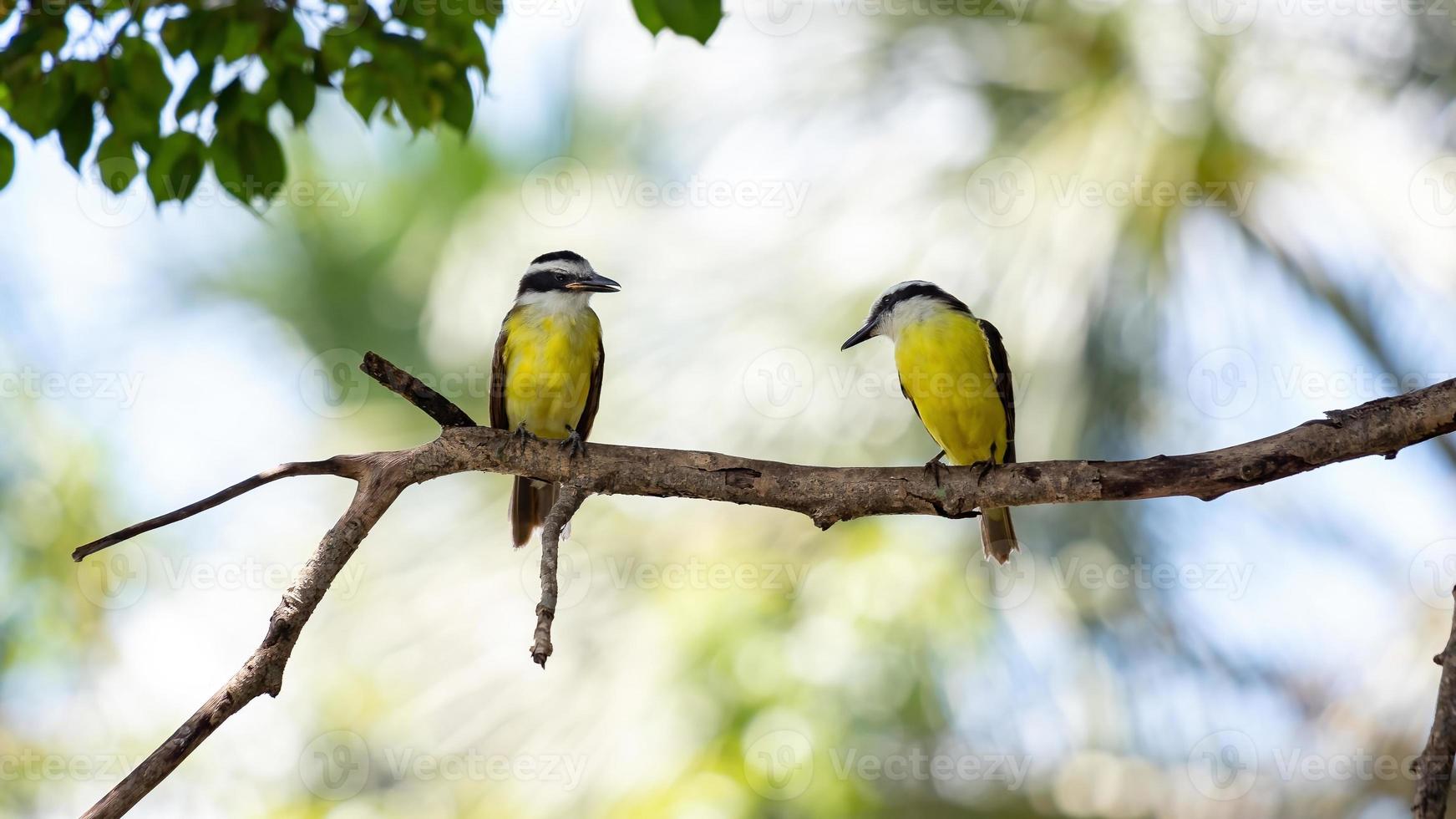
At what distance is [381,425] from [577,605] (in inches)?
108

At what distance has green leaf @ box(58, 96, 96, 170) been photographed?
3340mm

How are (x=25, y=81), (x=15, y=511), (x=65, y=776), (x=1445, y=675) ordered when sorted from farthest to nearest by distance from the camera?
(x=15, y=511), (x=65, y=776), (x=25, y=81), (x=1445, y=675)

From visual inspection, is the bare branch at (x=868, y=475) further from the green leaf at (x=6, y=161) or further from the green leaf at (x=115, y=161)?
the green leaf at (x=6, y=161)

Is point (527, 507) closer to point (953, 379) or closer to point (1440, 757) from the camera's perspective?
point (953, 379)

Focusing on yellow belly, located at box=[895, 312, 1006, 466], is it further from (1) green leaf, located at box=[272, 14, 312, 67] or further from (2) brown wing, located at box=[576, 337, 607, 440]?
(1) green leaf, located at box=[272, 14, 312, 67]

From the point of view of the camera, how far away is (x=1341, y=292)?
18.6 ft

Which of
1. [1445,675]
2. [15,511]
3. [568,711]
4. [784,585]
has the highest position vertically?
[15,511]

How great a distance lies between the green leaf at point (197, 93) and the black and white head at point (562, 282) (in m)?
1.65

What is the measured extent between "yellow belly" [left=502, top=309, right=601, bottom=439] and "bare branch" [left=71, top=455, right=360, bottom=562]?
195 cm

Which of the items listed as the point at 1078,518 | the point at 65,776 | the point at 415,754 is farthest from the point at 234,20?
the point at 65,776

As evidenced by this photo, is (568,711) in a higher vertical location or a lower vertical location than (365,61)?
lower

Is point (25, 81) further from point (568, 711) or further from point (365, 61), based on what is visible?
point (568, 711)

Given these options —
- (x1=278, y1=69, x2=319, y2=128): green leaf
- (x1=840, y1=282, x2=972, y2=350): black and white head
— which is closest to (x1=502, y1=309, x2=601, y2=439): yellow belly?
(x1=840, y1=282, x2=972, y2=350): black and white head

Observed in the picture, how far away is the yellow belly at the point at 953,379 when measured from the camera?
14.4 feet
